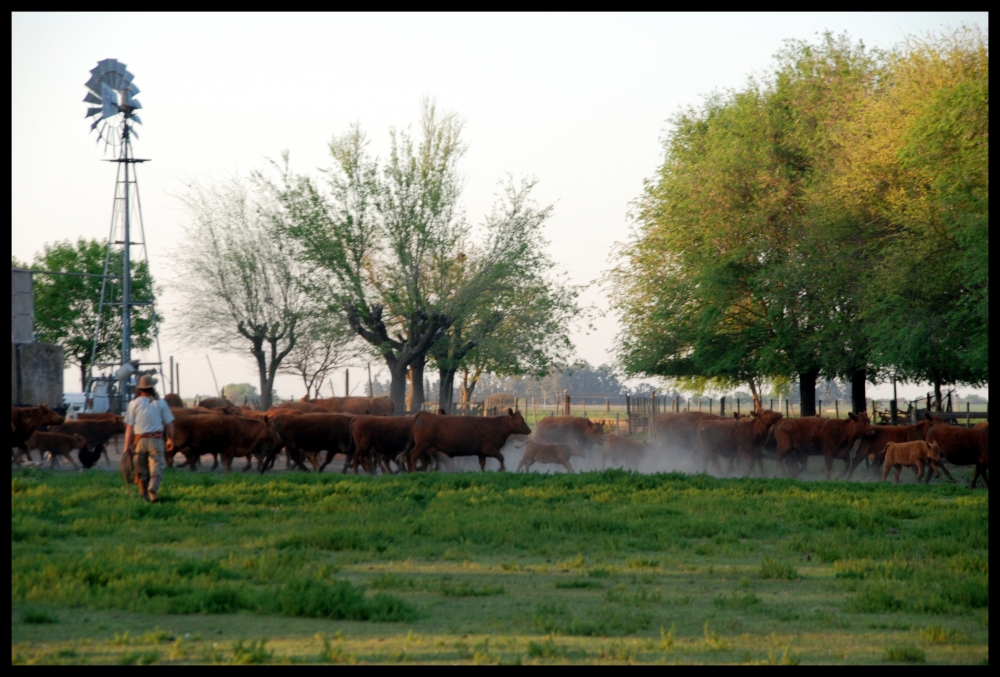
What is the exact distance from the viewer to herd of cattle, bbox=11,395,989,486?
18.5 meters

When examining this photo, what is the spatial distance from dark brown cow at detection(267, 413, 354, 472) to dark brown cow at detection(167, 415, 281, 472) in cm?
69

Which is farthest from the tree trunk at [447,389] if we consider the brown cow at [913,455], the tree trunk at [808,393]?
the brown cow at [913,455]

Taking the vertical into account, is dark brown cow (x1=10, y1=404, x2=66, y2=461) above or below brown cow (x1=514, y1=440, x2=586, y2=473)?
above

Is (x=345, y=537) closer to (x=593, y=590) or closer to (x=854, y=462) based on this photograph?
(x=593, y=590)

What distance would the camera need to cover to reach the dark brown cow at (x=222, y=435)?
19031mm

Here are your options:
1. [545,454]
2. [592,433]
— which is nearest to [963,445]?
[545,454]

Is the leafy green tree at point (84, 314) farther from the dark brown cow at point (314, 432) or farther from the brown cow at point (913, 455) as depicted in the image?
the brown cow at point (913, 455)

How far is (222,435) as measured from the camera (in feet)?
63.1

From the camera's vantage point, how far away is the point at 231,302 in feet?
121

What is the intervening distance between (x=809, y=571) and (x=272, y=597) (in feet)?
16.8

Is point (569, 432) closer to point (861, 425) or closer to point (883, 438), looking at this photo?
point (861, 425)

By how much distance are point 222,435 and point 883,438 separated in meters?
13.7

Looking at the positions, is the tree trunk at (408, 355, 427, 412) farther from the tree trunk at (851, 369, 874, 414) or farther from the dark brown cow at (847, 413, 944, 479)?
the dark brown cow at (847, 413, 944, 479)

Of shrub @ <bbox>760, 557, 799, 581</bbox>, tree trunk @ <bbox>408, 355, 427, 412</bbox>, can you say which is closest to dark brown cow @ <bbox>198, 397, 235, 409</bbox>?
tree trunk @ <bbox>408, 355, 427, 412</bbox>
